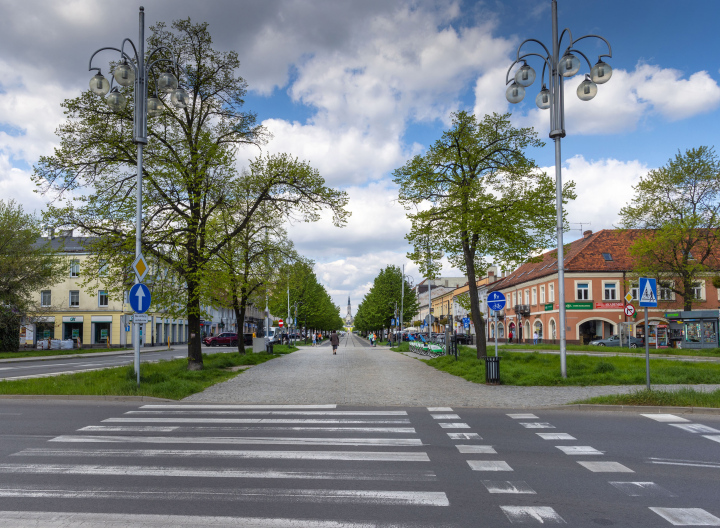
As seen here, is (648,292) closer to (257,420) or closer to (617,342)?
(257,420)

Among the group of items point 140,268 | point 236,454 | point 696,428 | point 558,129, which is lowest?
point 696,428

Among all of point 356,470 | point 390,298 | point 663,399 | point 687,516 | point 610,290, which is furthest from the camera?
point 390,298

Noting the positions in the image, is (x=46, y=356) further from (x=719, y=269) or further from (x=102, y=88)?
(x=719, y=269)

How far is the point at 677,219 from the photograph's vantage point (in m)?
Result: 37.2

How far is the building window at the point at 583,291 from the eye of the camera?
5384 centimetres

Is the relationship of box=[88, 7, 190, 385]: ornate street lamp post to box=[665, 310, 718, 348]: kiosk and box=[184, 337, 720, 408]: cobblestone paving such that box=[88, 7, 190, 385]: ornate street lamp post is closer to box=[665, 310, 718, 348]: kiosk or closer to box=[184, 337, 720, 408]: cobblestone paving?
box=[184, 337, 720, 408]: cobblestone paving

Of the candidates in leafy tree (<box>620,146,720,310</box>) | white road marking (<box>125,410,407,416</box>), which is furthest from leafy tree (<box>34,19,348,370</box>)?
leafy tree (<box>620,146,720,310</box>)

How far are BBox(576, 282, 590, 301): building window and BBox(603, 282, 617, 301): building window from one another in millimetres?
1592

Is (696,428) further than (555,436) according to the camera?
Yes

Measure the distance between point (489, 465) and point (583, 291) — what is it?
51.2m

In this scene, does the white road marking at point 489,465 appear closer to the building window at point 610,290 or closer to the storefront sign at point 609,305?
the storefront sign at point 609,305

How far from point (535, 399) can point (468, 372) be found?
6.57 meters

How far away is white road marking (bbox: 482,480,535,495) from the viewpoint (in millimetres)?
5759

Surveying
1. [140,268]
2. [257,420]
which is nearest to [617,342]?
[140,268]
